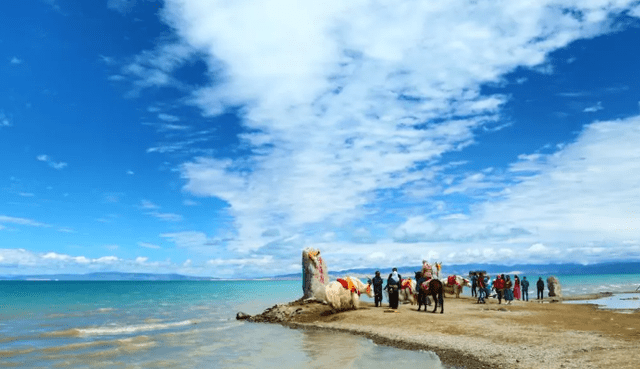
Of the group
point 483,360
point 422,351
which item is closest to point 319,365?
point 422,351

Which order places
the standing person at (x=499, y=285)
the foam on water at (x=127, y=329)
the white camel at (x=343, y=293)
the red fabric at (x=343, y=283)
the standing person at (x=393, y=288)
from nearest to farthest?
1. the white camel at (x=343, y=293)
2. the foam on water at (x=127, y=329)
3. the red fabric at (x=343, y=283)
4. the standing person at (x=393, y=288)
5. the standing person at (x=499, y=285)

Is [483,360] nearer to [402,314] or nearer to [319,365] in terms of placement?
[319,365]

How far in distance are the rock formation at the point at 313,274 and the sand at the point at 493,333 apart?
1.07 m

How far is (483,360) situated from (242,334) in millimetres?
11471

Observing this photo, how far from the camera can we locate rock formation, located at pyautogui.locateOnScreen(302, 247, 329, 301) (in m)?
26.2

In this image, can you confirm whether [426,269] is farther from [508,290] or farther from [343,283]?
[343,283]

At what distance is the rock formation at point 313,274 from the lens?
86.1 feet

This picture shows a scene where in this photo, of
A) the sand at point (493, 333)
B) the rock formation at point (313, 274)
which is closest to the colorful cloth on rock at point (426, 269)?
the sand at point (493, 333)

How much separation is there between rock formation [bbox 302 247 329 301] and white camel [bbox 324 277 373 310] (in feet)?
8.35

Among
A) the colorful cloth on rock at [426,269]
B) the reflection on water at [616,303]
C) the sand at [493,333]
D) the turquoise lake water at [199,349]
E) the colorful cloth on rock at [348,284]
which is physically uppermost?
the colorful cloth on rock at [426,269]

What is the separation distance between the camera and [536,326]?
1773 centimetres

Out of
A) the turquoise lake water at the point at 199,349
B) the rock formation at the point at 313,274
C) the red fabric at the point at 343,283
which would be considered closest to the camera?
the turquoise lake water at the point at 199,349

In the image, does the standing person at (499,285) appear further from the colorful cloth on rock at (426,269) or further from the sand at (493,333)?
the sand at (493,333)

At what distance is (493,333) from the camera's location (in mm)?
16109
